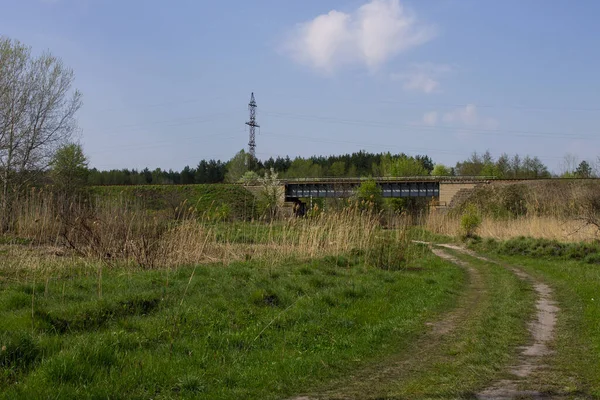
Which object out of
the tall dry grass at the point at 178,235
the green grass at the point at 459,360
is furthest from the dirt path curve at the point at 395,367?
the tall dry grass at the point at 178,235

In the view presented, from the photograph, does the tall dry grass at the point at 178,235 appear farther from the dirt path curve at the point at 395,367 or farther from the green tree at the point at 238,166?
the green tree at the point at 238,166

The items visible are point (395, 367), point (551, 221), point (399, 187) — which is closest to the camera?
point (395, 367)

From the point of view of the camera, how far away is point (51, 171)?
2770 centimetres

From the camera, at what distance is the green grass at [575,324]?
231 inches

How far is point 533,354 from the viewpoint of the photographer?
7.07 m

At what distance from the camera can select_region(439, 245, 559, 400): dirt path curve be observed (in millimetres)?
5371

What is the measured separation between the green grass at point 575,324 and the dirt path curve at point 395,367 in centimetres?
154

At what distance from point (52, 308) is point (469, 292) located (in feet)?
30.0

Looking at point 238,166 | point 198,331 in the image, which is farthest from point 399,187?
point 198,331

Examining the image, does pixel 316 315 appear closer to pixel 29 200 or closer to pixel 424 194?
pixel 29 200

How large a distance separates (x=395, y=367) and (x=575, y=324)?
4136 millimetres

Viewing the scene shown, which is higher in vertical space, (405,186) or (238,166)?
(238,166)

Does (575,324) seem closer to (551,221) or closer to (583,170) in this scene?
(551,221)

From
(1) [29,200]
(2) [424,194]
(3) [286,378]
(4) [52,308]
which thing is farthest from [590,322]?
(2) [424,194]
